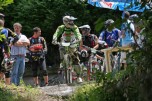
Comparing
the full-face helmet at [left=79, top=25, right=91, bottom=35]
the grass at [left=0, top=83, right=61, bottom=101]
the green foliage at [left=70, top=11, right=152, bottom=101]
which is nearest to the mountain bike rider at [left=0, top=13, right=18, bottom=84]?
the grass at [left=0, top=83, right=61, bottom=101]

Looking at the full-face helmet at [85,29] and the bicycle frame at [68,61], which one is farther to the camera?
the full-face helmet at [85,29]

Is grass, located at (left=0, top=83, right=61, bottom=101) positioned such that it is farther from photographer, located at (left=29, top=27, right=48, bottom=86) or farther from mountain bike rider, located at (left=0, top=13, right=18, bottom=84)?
photographer, located at (left=29, top=27, right=48, bottom=86)

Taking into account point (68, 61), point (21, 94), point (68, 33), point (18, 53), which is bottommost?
point (21, 94)

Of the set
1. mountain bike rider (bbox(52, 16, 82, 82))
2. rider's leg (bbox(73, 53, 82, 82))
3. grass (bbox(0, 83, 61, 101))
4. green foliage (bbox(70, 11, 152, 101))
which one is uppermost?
mountain bike rider (bbox(52, 16, 82, 82))

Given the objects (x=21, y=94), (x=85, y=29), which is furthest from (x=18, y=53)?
(x=21, y=94)

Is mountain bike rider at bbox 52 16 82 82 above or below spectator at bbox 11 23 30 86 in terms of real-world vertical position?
above

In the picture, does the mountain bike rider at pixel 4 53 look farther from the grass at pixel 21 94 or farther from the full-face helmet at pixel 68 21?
the grass at pixel 21 94

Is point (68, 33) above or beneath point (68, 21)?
beneath

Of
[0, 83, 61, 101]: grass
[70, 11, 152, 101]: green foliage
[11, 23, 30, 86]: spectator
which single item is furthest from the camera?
[11, 23, 30, 86]: spectator

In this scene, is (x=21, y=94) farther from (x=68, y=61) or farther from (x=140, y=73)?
(x=140, y=73)

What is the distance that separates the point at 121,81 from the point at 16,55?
6.19m

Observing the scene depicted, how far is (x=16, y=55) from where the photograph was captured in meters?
9.69

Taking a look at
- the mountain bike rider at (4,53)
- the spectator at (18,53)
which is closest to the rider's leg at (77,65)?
the spectator at (18,53)

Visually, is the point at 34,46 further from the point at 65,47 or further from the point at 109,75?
the point at 109,75
